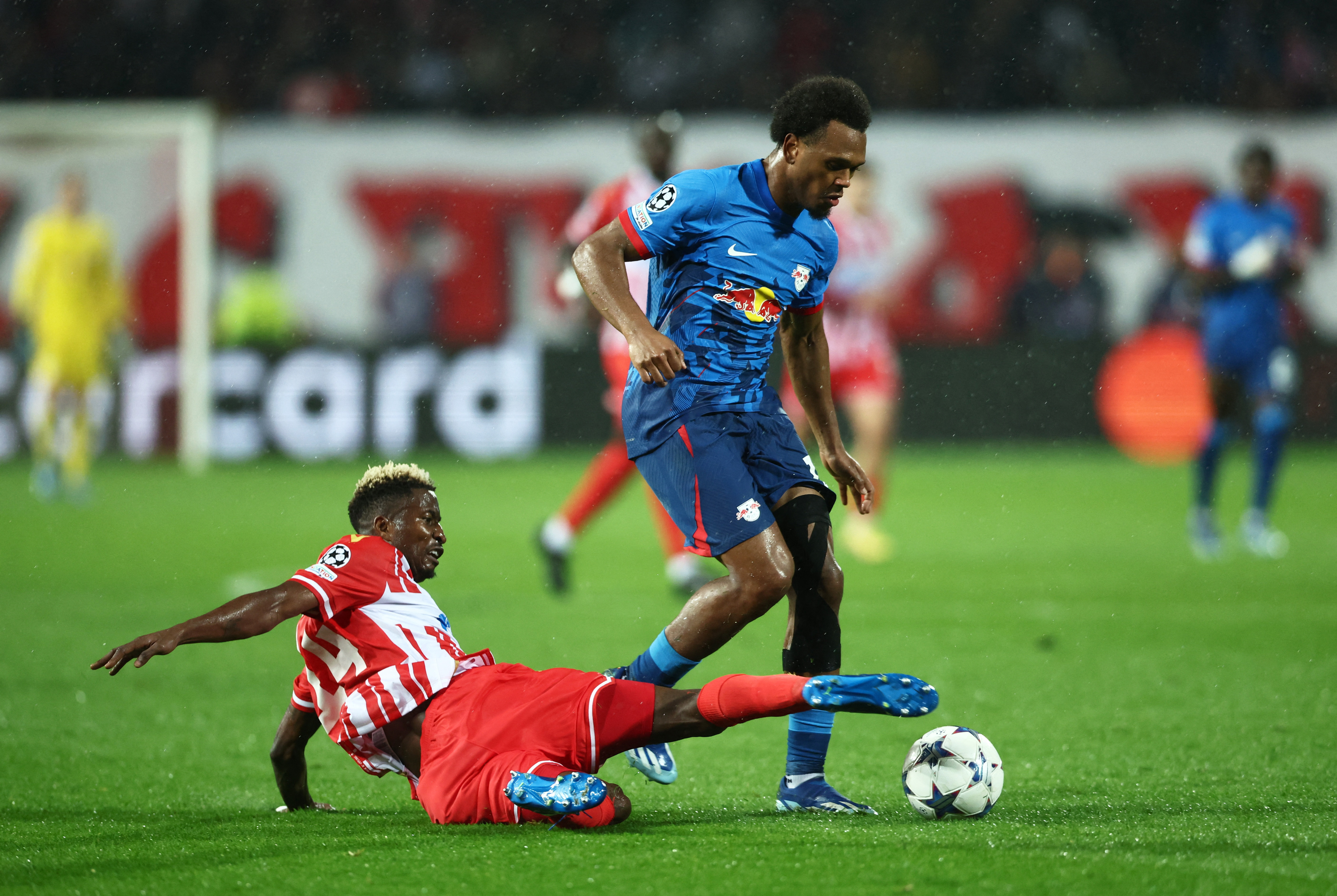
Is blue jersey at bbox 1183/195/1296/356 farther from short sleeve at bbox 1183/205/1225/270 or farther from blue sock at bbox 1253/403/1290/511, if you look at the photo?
blue sock at bbox 1253/403/1290/511

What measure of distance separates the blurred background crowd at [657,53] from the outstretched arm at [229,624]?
14836 mm

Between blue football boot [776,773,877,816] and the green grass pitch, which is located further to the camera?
blue football boot [776,773,877,816]

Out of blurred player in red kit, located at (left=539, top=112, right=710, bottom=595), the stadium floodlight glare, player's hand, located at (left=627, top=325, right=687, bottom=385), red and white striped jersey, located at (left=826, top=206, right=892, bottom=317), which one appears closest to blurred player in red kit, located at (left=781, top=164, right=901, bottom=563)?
red and white striped jersey, located at (left=826, top=206, right=892, bottom=317)

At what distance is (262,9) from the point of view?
1830 cm

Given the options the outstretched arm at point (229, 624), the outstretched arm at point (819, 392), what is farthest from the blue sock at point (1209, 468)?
the outstretched arm at point (229, 624)

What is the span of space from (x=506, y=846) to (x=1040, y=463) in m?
12.3

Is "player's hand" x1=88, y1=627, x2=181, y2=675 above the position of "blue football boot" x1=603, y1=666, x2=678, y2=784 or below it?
above

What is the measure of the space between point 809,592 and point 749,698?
0.55m

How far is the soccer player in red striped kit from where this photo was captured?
3.33 m

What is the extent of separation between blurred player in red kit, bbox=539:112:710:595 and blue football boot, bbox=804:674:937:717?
14.4ft

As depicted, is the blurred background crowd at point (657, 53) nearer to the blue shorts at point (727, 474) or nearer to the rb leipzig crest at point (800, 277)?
the rb leipzig crest at point (800, 277)

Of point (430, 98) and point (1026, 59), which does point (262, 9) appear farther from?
point (1026, 59)

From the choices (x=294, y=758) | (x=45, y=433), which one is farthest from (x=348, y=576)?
(x=45, y=433)

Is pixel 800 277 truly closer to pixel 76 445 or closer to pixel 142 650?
pixel 142 650
